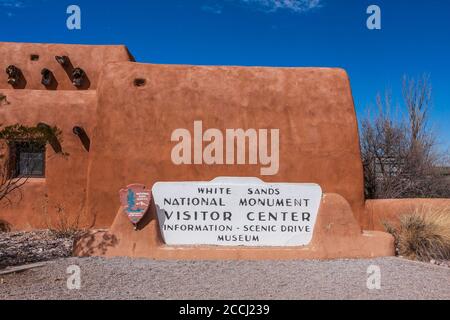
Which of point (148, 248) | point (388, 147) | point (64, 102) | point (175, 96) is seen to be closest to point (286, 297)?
point (148, 248)

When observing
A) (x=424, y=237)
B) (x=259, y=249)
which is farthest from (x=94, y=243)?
(x=424, y=237)

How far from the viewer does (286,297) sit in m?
4.70

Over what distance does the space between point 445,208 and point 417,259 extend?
1408mm

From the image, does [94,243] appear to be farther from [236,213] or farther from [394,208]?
[394,208]

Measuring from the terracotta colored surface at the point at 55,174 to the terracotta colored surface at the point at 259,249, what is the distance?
112 inches

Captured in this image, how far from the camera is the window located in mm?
9969

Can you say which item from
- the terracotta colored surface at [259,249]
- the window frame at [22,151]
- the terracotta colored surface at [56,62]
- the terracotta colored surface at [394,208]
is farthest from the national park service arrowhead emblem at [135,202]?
the terracotta colored surface at [56,62]

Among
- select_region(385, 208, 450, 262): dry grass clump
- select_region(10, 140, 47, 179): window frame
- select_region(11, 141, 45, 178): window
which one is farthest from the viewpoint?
select_region(11, 141, 45, 178): window

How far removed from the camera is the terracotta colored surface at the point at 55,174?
9.54 meters

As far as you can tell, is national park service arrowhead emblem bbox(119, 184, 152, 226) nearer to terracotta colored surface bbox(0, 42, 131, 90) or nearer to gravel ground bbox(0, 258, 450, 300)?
gravel ground bbox(0, 258, 450, 300)

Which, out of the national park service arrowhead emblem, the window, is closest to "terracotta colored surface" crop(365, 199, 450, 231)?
the national park service arrowhead emblem

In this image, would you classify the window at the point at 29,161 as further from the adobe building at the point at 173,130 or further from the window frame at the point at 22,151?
the adobe building at the point at 173,130

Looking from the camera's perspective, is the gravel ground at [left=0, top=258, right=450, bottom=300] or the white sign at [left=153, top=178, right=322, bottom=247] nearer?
the gravel ground at [left=0, top=258, right=450, bottom=300]

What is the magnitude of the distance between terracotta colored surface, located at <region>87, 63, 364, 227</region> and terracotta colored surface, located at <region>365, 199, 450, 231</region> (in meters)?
0.28
